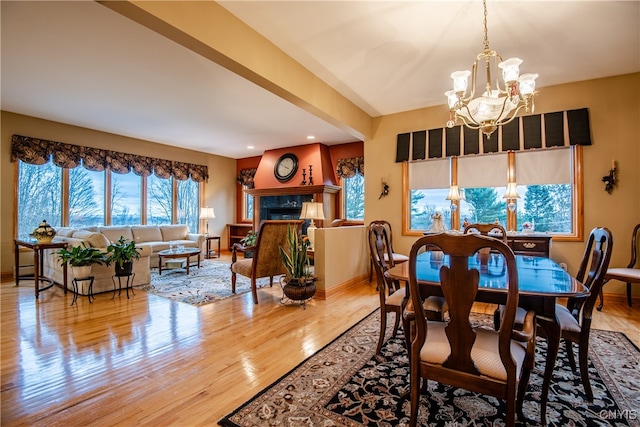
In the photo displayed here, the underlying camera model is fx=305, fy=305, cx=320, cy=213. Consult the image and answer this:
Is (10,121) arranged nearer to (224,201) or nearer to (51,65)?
(51,65)

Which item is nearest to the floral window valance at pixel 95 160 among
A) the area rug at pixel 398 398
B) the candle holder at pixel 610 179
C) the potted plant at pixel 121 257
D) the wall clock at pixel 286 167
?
the wall clock at pixel 286 167

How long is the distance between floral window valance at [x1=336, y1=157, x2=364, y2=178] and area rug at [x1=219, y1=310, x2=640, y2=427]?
4.97 metres

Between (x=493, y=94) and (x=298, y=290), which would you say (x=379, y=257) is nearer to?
(x=298, y=290)

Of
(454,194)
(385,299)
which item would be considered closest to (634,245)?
(454,194)

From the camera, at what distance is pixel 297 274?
11.6 ft

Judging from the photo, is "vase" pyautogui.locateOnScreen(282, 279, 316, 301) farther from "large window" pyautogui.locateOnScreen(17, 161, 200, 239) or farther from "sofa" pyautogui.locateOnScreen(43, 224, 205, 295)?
"large window" pyautogui.locateOnScreen(17, 161, 200, 239)

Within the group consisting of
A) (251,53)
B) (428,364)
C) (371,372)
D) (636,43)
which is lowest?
(371,372)

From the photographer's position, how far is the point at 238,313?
3.30 meters

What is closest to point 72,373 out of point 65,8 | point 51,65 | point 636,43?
point 65,8

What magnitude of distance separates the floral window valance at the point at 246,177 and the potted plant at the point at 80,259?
4975mm

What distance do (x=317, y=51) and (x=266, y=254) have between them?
2.35 meters

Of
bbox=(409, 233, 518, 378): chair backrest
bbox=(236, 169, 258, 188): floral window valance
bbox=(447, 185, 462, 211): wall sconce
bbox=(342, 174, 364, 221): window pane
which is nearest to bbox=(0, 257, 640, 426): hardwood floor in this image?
bbox=(409, 233, 518, 378): chair backrest

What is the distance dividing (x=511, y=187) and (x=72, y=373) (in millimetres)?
4849

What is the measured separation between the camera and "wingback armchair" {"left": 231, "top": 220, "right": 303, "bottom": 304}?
3.65 meters
